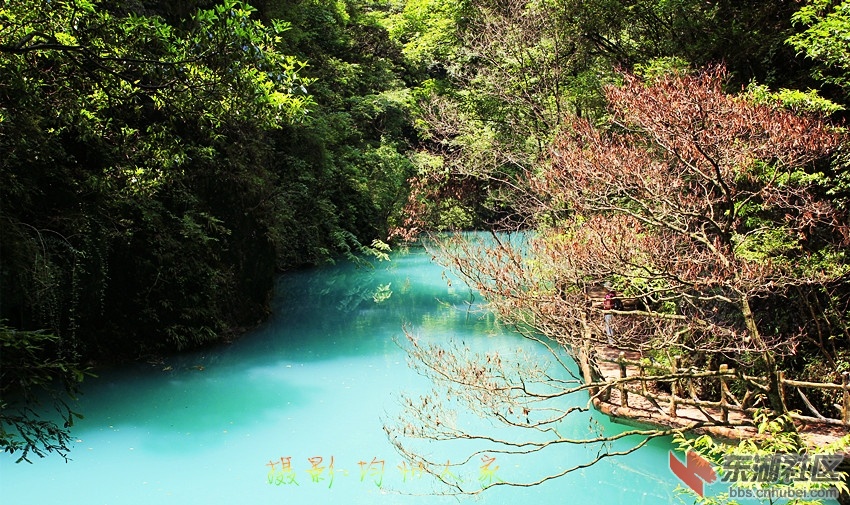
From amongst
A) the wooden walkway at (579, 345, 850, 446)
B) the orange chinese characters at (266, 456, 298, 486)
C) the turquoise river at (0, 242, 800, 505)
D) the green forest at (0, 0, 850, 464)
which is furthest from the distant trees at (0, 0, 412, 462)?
the wooden walkway at (579, 345, 850, 446)

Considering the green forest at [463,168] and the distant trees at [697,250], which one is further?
the distant trees at [697,250]

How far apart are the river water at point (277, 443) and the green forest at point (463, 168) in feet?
1.79

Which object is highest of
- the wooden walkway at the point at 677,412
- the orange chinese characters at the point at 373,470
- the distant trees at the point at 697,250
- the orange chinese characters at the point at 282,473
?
the distant trees at the point at 697,250

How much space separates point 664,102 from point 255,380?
6.43 meters

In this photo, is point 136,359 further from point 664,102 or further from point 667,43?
point 667,43

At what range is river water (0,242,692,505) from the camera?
5945 millimetres

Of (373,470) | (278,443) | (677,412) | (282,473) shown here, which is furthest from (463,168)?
(282,473)

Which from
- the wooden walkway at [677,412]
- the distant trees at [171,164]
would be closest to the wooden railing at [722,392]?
the wooden walkway at [677,412]

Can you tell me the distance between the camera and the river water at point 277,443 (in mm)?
5945

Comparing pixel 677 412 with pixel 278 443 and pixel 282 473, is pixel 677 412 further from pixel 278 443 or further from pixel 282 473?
pixel 278 443

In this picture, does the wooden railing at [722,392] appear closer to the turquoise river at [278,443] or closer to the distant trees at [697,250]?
the distant trees at [697,250]

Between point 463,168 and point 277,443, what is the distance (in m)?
6.14

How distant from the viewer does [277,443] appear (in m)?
7.00

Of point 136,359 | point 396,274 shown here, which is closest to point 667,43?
point 136,359
